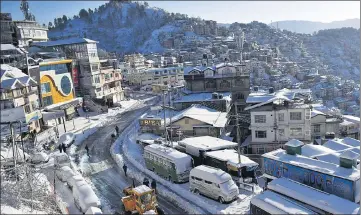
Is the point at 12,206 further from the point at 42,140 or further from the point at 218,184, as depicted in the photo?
the point at 42,140

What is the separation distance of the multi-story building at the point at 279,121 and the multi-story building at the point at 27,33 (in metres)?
45.5

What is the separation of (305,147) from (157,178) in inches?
530

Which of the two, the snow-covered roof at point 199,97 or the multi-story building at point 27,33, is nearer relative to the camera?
the snow-covered roof at point 199,97

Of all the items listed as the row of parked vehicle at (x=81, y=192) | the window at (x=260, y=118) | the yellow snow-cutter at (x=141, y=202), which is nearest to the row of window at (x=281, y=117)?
the window at (x=260, y=118)

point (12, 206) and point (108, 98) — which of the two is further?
point (108, 98)

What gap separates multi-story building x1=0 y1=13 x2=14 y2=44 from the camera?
54594 mm

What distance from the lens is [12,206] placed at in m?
18.6

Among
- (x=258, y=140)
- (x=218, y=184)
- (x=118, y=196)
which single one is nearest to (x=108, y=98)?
(x=258, y=140)

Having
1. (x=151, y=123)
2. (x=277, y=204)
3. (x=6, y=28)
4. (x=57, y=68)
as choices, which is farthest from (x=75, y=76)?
(x=277, y=204)

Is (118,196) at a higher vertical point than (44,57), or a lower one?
lower

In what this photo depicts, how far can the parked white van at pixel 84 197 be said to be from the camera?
19.1m

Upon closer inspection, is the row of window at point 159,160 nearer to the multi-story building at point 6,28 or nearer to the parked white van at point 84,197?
the parked white van at point 84,197

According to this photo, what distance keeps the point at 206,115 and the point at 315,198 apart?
2209 centimetres

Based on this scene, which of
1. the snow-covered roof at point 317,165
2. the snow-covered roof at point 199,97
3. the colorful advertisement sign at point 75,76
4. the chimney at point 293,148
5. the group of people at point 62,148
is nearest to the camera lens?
the snow-covered roof at point 317,165
